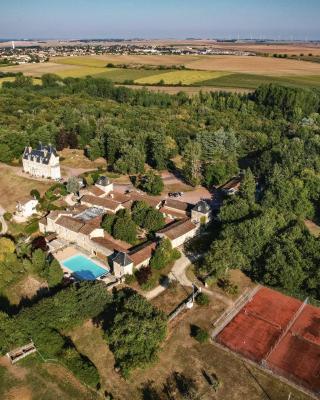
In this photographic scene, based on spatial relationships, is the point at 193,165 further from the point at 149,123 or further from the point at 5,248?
the point at 5,248

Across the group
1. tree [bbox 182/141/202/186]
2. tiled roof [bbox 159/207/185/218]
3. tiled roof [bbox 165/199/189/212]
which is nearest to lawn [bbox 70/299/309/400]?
tiled roof [bbox 159/207/185/218]

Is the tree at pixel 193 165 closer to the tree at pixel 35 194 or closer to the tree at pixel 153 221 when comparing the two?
the tree at pixel 153 221

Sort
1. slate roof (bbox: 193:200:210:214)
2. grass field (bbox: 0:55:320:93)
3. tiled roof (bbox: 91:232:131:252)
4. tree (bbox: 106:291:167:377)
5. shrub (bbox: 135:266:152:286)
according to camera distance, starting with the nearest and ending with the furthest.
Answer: tree (bbox: 106:291:167:377) < shrub (bbox: 135:266:152:286) < tiled roof (bbox: 91:232:131:252) < slate roof (bbox: 193:200:210:214) < grass field (bbox: 0:55:320:93)

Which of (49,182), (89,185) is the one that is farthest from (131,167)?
(49,182)

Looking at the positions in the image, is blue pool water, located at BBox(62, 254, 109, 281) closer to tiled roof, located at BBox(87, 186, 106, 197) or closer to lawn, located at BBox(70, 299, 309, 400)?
lawn, located at BBox(70, 299, 309, 400)

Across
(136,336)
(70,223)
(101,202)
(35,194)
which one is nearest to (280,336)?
(136,336)

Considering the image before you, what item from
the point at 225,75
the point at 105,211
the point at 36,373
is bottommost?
the point at 36,373

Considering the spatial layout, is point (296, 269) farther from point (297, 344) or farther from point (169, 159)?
point (169, 159)
